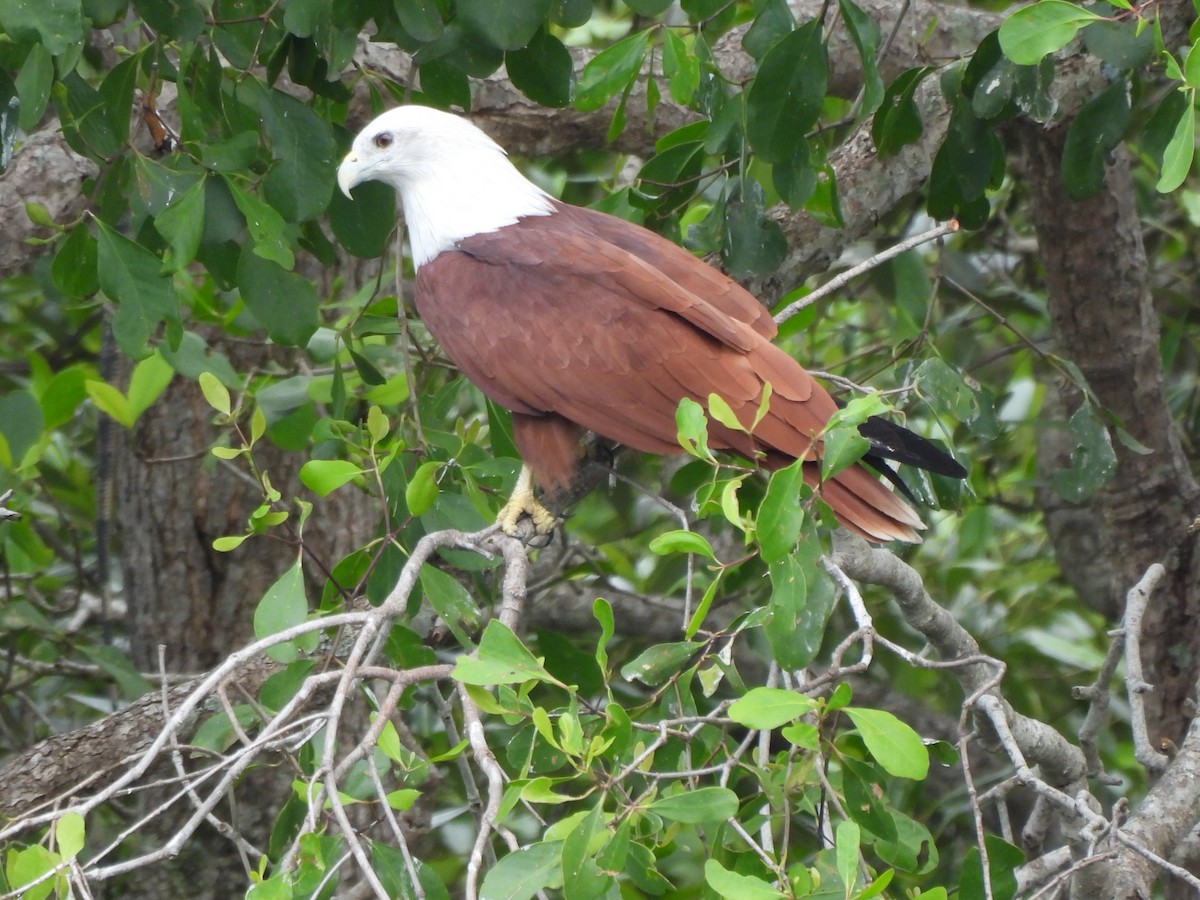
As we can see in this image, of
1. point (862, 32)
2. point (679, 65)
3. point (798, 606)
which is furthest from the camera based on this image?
point (679, 65)

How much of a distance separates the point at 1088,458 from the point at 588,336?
4.24 feet

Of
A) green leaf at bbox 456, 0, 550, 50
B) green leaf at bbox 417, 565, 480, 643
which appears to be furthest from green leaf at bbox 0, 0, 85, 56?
green leaf at bbox 417, 565, 480, 643

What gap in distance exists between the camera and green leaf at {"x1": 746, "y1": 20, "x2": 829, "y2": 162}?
2.38m

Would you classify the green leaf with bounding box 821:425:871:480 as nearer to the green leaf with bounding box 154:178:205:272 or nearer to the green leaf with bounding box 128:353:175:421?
the green leaf with bounding box 154:178:205:272

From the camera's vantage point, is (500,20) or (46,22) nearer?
(46,22)

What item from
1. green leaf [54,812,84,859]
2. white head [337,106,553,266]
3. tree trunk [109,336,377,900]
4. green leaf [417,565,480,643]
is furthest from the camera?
tree trunk [109,336,377,900]

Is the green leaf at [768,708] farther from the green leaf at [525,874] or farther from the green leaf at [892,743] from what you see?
the green leaf at [525,874]

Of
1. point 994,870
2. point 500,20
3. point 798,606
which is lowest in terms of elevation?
point 994,870

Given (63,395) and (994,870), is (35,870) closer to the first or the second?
(994,870)

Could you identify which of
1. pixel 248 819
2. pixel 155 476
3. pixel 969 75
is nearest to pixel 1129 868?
pixel 969 75

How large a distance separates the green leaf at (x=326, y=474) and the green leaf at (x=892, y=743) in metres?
0.96

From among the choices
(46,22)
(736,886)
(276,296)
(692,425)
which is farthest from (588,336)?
(736,886)

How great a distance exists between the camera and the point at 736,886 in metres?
1.47

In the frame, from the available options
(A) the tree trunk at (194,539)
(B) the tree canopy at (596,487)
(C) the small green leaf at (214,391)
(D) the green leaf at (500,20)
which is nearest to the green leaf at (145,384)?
(B) the tree canopy at (596,487)
